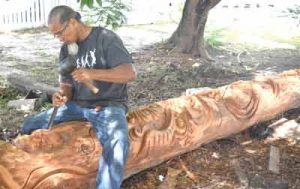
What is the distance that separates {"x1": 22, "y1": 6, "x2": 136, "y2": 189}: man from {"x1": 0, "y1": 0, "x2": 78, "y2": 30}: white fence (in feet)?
33.8

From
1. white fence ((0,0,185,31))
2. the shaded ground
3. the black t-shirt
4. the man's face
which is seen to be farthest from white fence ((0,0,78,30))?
the man's face

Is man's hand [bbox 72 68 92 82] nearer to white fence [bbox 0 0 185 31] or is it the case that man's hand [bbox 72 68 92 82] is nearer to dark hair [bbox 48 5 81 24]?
dark hair [bbox 48 5 81 24]

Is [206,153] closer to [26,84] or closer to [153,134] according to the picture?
[153,134]

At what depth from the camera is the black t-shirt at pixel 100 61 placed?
10.6ft

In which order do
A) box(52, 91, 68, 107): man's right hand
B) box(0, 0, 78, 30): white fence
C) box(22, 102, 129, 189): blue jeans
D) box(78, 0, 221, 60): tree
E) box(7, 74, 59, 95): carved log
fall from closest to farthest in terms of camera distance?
box(22, 102, 129, 189): blue jeans < box(52, 91, 68, 107): man's right hand < box(7, 74, 59, 95): carved log < box(78, 0, 221, 60): tree < box(0, 0, 78, 30): white fence

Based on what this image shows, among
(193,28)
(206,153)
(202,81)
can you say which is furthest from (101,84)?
(193,28)

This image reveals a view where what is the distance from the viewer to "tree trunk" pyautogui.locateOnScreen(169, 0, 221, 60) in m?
9.74

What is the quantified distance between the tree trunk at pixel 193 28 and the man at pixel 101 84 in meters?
6.60

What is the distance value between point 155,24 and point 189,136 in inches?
437

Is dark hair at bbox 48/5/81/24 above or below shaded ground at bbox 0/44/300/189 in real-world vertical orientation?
above

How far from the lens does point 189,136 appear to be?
4199 mm

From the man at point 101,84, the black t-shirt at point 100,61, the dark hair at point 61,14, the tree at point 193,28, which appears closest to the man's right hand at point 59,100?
the man at point 101,84

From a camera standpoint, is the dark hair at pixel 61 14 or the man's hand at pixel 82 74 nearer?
the man's hand at pixel 82 74

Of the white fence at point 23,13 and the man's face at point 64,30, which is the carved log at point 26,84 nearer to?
the man's face at point 64,30
